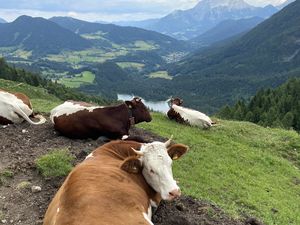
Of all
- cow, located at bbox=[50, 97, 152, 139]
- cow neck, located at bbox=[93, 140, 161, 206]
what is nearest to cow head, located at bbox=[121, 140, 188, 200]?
cow neck, located at bbox=[93, 140, 161, 206]

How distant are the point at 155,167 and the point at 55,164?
375 cm

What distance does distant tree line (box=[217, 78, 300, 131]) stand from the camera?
6203 cm

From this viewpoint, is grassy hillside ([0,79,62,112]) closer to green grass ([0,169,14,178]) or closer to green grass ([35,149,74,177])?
green grass ([35,149,74,177])

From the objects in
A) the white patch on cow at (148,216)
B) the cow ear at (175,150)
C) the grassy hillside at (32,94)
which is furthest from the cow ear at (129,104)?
the grassy hillside at (32,94)

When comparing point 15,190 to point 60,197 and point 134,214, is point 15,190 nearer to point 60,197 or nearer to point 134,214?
point 60,197

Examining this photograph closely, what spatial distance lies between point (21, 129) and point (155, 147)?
791cm

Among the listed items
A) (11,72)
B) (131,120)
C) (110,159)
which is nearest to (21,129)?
(131,120)

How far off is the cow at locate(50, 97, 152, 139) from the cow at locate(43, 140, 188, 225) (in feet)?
15.2

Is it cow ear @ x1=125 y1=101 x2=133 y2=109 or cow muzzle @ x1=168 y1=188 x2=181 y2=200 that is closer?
cow muzzle @ x1=168 y1=188 x2=181 y2=200

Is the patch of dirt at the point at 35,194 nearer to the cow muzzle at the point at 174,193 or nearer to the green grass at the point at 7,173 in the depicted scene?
the green grass at the point at 7,173

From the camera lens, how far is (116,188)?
321 inches

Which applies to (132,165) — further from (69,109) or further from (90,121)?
(69,109)

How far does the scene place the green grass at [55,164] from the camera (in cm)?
1140

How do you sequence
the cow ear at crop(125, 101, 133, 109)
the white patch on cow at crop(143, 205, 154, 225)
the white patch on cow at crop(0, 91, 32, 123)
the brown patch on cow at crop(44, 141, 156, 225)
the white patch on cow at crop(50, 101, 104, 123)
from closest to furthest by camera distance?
the brown patch on cow at crop(44, 141, 156, 225) → the white patch on cow at crop(143, 205, 154, 225) → the white patch on cow at crop(50, 101, 104, 123) → the white patch on cow at crop(0, 91, 32, 123) → the cow ear at crop(125, 101, 133, 109)
